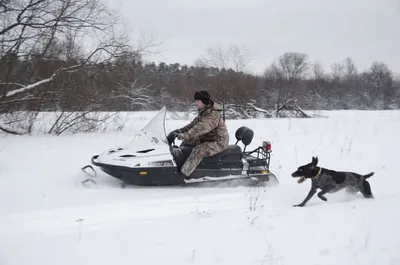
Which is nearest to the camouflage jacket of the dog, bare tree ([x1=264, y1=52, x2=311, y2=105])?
the dog

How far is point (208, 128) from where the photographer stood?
5.62m

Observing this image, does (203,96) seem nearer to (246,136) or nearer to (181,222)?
(246,136)

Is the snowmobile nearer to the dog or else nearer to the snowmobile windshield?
the snowmobile windshield

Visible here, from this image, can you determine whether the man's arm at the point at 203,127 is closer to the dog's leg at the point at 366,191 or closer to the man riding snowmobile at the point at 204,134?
the man riding snowmobile at the point at 204,134

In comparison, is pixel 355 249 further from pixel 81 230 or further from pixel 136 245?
pixel 81 230

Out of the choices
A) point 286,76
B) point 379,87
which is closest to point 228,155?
point 286,76

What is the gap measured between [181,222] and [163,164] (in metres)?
1.62

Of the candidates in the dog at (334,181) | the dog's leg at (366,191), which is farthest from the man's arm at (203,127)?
the dog's leg at (366,191)

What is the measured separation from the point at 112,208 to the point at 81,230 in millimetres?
820

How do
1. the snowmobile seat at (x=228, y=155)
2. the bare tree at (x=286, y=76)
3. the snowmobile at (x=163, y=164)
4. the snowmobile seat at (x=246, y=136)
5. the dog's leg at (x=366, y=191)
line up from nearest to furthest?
the dog's leg at (x=366, y=191) < the snowmobile at (x=163, y=164) < the snowmobile seat at (x=228, y=155) < the snowmobile seat at (x=246, y=136) < the bare tree at (x=286, y=76)

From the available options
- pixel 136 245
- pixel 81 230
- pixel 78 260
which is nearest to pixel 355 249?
pixel 136 245

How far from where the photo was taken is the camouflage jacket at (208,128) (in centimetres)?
559

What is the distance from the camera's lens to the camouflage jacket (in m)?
5.59

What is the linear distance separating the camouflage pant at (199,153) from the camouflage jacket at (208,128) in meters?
0.14
